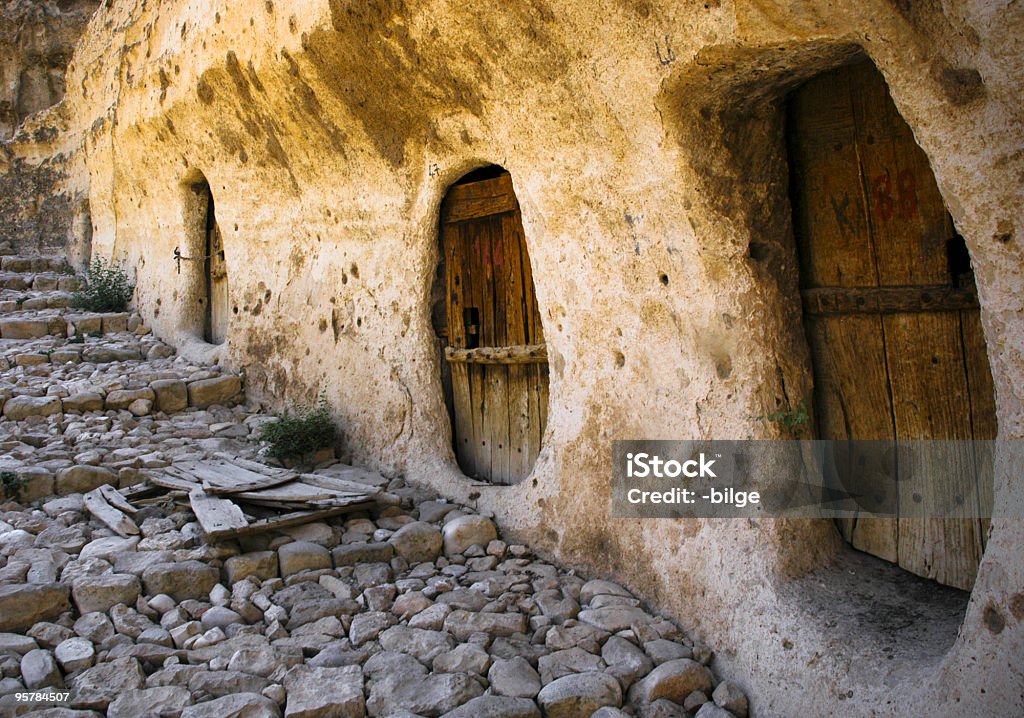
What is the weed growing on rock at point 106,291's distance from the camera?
8180 mm

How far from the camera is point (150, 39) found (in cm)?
702

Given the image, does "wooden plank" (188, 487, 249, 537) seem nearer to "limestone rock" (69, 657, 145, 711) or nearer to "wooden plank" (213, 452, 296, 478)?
"wooden plank" (213, 452, 296, 478)

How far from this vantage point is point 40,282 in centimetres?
871

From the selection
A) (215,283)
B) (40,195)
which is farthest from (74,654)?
(40,195)

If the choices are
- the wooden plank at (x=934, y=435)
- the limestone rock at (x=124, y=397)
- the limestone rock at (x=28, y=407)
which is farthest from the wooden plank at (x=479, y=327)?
the limestone rock at (x=28, y=407)

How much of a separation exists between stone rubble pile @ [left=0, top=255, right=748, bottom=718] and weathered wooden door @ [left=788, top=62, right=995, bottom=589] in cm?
93

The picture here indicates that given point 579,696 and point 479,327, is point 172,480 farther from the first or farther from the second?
point 579,696

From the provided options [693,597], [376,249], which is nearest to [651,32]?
[693,597]

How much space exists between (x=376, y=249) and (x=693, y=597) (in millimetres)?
3010

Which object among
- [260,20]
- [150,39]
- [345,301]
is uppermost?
[150,39]

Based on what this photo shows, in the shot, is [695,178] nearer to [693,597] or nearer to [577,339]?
[577,339]

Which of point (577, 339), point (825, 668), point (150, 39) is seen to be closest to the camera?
point (825, 668)

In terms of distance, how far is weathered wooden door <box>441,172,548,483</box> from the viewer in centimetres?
437

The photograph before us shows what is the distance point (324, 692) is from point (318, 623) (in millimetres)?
595
